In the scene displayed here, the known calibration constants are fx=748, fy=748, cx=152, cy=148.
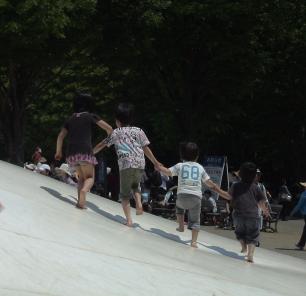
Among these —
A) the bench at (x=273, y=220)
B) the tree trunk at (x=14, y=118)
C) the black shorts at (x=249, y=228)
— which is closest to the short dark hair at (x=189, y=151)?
the black shorts at (x=249, y=228)

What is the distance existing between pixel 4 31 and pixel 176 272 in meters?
13.4

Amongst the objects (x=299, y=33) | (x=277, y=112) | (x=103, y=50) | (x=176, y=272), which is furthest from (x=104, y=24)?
(x=176, y=272)

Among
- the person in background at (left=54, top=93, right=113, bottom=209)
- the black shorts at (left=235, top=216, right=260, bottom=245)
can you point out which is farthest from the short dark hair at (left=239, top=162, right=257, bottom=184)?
the person in background at (left=54, top=93, right=113, bottom=209)

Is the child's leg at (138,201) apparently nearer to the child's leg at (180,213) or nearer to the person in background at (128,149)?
the person in background at (128,149)

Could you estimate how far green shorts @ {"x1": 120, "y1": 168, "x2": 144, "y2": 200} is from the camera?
850cm

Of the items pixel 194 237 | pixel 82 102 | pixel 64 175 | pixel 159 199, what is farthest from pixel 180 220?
pixel 159 199

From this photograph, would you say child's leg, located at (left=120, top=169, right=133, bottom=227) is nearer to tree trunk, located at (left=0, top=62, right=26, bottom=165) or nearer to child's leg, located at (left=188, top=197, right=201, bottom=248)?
child's leg, located at (left=188, top=197, right=201, bottom=248)

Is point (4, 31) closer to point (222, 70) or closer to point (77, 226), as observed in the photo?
point (222, 70)

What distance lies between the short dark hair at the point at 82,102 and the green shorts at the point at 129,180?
2.91 feet

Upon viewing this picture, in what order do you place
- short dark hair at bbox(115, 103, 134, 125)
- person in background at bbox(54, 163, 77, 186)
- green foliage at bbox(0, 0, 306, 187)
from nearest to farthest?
short dark hair at bbox(115, 103, 134, 125)
person in background at bbox(54, 163, 77, 186)
green foliage at bbox(0, 0, 306, 187)

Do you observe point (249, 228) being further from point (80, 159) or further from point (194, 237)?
point (80, 159)

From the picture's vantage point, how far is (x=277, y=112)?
3231 centimetres

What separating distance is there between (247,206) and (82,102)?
235 cm

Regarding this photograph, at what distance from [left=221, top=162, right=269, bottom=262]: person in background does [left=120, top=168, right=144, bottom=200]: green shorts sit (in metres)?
1.30
